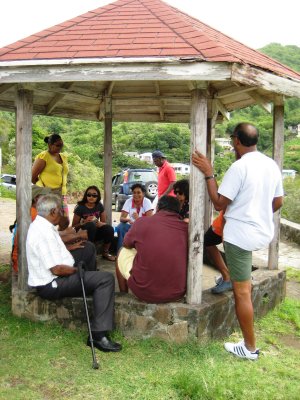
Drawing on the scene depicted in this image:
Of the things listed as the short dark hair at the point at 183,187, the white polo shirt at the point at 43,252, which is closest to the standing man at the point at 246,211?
the short dark hair at the point at 183,187

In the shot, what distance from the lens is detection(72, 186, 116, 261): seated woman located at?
628cm

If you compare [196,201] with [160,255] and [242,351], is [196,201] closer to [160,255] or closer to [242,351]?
[160,255]

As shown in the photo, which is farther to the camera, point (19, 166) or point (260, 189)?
point (19, 166)

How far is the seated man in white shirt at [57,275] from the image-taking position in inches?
158

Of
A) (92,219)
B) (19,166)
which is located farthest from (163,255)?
(92,219)

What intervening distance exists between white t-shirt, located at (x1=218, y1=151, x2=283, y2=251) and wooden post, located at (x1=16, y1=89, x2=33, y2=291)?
79.2 inches

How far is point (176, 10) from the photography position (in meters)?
5.44

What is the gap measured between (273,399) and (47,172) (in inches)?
164

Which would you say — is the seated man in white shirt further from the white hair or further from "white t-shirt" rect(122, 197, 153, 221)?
"white t-shirt" rect(122, 197, 153, 221)

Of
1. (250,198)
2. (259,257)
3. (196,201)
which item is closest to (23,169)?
(196,201)

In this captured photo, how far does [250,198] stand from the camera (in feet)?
12.1

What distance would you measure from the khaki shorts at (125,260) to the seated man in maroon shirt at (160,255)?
0.15m

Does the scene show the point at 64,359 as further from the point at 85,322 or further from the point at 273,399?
the point at 273,399

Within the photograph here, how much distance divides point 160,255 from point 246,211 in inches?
33.6
